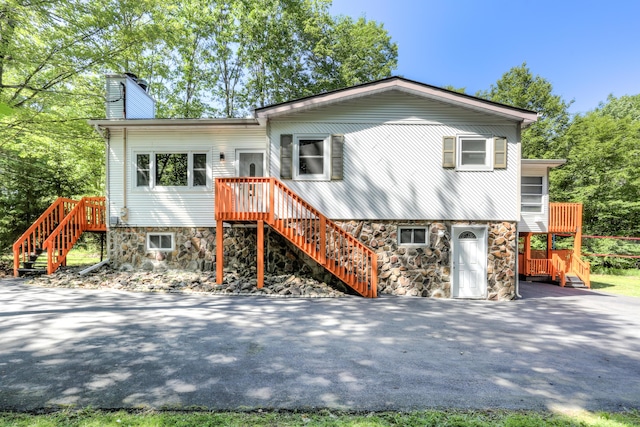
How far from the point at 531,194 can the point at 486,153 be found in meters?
5.14

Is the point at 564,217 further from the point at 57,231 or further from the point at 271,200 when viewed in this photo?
the point at 57,231

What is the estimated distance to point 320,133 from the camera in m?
9.21

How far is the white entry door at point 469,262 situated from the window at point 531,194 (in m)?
5.09

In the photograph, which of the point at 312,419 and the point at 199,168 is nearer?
the point at 312,419

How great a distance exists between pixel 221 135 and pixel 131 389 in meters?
8.31

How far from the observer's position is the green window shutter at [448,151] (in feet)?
29.7

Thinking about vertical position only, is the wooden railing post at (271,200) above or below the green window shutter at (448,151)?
below

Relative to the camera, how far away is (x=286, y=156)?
9.22 metres

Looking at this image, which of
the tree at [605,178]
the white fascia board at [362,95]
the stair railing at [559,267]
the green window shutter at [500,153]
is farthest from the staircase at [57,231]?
the tree at [605,178]

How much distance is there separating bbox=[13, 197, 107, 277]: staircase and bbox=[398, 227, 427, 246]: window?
10.3 m

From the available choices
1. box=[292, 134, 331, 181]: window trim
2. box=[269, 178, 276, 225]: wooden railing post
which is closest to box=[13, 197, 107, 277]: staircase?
box=[269, 178, 276, 225]: wooden railing post

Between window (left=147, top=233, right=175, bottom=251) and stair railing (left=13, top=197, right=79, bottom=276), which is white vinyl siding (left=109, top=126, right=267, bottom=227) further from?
stair railing (left=13, top=197, right=79, bottom=276)

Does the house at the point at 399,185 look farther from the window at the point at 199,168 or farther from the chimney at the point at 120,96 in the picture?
the window at the point at 199,168

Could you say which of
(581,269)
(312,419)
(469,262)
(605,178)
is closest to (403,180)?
(469,262)
